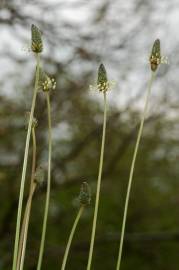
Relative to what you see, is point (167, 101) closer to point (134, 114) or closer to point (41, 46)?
point (134, 114)

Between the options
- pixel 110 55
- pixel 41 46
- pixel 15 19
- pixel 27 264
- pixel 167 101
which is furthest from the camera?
pixel 27 264

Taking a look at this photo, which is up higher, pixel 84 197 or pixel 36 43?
pixel 36 43

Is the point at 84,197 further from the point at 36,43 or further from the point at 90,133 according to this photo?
the point at 90,133

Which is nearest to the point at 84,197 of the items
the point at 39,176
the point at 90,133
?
the point at 39,176

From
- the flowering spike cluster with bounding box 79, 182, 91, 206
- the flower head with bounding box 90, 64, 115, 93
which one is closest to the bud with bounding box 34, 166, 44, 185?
the flowering spike cluster with bounding box 79, 182, 91, 206

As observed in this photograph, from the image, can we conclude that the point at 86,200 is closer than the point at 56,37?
Yes

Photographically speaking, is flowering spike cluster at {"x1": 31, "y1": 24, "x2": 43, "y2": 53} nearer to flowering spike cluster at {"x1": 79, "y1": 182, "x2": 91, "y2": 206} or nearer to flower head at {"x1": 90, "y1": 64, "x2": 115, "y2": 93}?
flower head at {"x1": 90, "y1": 64, "x2": 115, "y2": 93}

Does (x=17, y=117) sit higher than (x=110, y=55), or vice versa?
(x=110, y=55)

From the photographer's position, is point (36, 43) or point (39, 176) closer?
point (36, 43)

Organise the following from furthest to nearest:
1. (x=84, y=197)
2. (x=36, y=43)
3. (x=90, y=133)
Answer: (x=90, y=133) < (x=84, y=197) < (x=36, y=43)

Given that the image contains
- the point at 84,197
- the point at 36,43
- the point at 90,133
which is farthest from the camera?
the point at 90,133

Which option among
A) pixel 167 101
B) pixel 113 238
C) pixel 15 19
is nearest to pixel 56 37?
pixel 15 19
